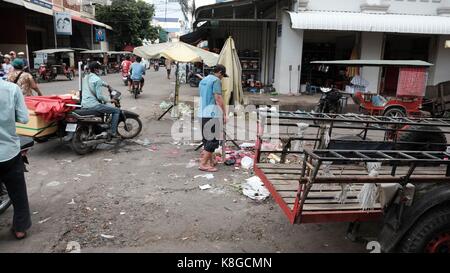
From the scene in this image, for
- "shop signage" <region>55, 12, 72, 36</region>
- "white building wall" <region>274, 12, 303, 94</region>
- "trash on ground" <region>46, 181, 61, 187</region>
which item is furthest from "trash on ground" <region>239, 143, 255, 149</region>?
"shop signage" <region>55, 12, 72, 36</region>

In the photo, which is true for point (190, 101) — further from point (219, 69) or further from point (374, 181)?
point (374, 181)

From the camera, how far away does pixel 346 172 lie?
14.5 feet

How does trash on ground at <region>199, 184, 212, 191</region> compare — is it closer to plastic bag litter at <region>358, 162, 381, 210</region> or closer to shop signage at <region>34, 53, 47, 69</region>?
plastic bag litter at <region>358, 162, 381, 210</region>

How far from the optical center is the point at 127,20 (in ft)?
128

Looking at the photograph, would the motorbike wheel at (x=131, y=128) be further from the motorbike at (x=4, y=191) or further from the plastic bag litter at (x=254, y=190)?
the motorbike at (x=4, y=191)

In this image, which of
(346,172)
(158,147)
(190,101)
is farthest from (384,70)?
(346,172)

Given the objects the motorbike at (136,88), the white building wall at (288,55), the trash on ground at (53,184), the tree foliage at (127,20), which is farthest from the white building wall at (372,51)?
the tree foliage at (127,20)

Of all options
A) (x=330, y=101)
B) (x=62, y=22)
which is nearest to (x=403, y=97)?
(x=330, y=101)

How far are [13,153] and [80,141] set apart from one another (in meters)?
3.27

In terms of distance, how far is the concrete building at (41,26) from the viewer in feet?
74.6

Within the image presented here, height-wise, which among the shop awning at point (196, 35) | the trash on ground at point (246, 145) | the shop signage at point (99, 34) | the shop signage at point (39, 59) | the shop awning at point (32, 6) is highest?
the shop awning at point (32, 6)

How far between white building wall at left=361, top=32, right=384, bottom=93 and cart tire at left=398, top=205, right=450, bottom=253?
45.5 ft

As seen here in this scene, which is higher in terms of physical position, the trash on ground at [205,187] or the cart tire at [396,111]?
A: the cart tire at [396,111]
